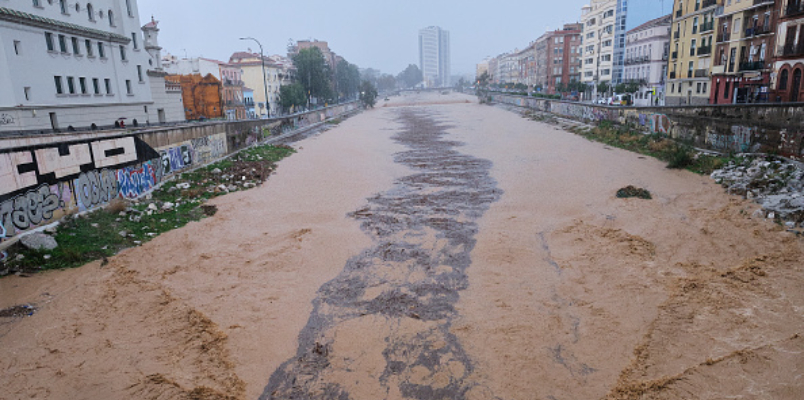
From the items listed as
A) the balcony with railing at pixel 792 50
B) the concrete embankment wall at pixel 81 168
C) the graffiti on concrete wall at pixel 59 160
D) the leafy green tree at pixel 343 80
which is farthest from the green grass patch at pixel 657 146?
the leafy green tree at pixel 343 80

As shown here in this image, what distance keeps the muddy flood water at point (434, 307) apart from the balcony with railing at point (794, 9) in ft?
67.1

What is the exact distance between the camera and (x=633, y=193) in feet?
69.8

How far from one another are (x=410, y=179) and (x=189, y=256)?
46.5 feet

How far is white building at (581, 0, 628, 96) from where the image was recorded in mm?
73562

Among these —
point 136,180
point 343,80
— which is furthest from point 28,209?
point 343,80

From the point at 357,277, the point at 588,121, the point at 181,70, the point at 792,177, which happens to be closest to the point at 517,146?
the point at 588,121

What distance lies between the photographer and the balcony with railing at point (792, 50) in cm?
3183

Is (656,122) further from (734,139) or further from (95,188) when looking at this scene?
(95,188)

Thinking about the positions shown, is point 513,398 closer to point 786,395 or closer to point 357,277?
point 786,395

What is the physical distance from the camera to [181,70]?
71125mm

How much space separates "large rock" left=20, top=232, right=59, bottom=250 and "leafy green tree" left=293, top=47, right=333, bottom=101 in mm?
70496

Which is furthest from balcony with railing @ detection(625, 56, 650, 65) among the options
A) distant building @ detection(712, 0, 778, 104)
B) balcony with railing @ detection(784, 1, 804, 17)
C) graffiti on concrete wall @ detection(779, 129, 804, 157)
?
graffiti on concrete wall @ detection(779, 129, 804, 157)

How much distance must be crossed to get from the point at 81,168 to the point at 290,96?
184ft

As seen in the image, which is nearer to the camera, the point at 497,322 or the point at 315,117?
the point at 497,322
